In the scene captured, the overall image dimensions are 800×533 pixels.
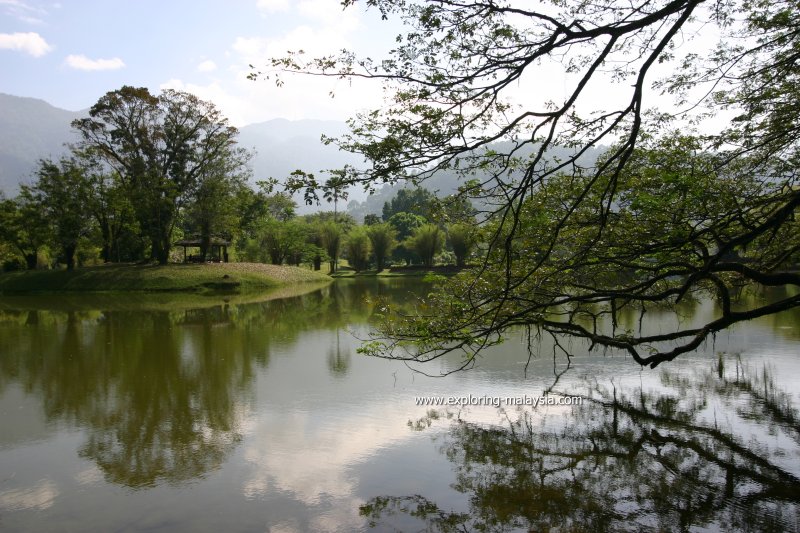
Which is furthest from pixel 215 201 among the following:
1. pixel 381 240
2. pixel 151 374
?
pixel 151 374

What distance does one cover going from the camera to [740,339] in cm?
1215

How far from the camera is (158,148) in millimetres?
34375

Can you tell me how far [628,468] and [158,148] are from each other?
1364 inches

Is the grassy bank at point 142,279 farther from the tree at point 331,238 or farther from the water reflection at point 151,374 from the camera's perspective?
the tree at point 331,238

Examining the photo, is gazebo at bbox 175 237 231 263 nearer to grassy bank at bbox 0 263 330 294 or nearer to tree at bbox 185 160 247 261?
tree at bbox 185 160 247 261

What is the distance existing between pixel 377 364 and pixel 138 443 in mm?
4958

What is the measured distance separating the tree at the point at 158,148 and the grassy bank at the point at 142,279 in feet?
9.74

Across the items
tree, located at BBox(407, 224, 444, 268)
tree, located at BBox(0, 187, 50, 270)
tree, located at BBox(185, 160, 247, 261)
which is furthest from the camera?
tree, located at BBox(407, 224, 444, 268)

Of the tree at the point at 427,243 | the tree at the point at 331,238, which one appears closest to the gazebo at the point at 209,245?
the tree at the point at 331,238

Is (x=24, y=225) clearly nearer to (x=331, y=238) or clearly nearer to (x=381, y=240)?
(x=331, y=238)

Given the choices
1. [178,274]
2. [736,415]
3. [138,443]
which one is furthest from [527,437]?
[178,274]

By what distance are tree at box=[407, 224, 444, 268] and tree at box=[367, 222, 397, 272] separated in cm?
186

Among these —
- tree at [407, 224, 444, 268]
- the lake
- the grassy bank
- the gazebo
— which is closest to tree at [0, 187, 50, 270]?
the grassy bank

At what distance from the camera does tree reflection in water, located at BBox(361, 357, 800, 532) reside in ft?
15.3
